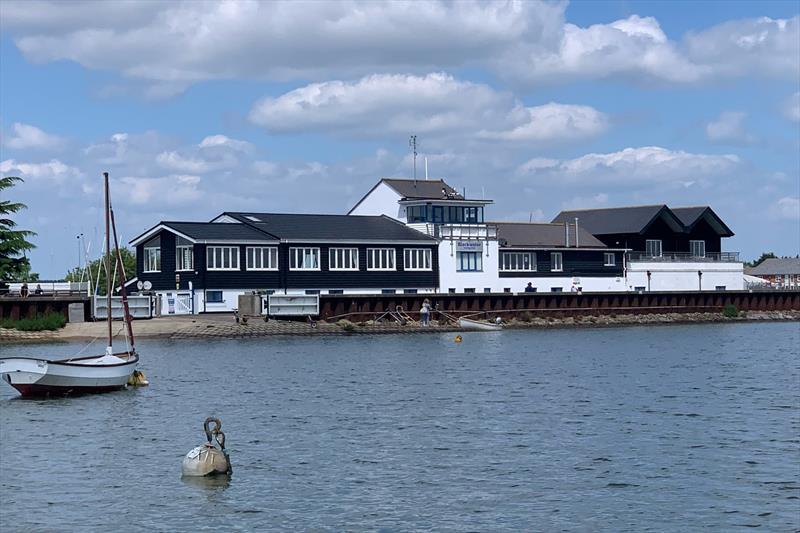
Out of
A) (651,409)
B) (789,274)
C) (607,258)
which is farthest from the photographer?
(789,274)

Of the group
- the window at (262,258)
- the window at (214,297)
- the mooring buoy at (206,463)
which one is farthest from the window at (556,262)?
the mooring buoy at (206,463)

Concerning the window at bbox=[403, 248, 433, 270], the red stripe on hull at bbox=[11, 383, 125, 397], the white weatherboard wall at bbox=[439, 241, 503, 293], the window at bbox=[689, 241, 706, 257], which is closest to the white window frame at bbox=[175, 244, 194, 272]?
the window at bbox=[403, 248, 433, 270]

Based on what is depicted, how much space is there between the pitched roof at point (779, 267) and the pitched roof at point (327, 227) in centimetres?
8625

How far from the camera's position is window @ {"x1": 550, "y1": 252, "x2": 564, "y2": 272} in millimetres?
102794

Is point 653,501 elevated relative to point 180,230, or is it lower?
lower

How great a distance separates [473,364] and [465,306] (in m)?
30.7

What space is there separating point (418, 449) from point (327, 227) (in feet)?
198

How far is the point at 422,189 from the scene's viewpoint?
10100cm

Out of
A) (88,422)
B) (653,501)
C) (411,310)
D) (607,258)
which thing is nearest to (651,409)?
(653,501)

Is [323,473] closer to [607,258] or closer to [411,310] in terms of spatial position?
[411,310]

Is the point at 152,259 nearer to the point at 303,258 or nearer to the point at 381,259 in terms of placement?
the point at 303,258

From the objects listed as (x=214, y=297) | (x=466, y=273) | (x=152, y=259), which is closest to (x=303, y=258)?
(x=214, y=297)

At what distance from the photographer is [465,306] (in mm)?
90188

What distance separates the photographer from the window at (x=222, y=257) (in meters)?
82.6
